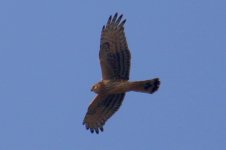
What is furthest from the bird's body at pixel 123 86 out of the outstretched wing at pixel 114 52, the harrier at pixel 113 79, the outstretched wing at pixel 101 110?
the outstretched wing at pixel 101 110

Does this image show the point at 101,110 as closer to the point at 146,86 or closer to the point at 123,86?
the point at 123,86

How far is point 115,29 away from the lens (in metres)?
15.8

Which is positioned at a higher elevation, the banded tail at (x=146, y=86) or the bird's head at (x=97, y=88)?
the bird's head at (x=97, y=88)

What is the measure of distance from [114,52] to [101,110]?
5.23 feet

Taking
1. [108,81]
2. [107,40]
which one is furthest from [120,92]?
[107,40]

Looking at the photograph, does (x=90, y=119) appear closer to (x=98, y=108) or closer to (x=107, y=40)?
(x=98, y=108)

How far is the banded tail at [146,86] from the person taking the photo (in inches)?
577

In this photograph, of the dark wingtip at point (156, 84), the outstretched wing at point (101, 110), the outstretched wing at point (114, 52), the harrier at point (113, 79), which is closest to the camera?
the dark wingtip at point (156, 84)

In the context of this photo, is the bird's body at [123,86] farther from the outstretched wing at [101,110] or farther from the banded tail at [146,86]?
the outstretched wing at [101,110]

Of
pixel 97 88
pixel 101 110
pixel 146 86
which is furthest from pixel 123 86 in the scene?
pixel 101 110

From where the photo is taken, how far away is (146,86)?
1473cm

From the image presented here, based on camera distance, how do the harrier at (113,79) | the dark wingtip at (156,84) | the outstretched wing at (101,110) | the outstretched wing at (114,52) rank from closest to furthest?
the dark wingtip at (156,84), the harrier at (113,79), the outstretched wing at (114,52), the outstretched wing at (101,110)

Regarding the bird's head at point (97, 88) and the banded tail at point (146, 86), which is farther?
the bird's head at point (97, 88)

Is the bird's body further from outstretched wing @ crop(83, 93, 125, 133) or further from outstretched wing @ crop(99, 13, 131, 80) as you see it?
outstretched wing @ crop(83, 93, 125, 133)
